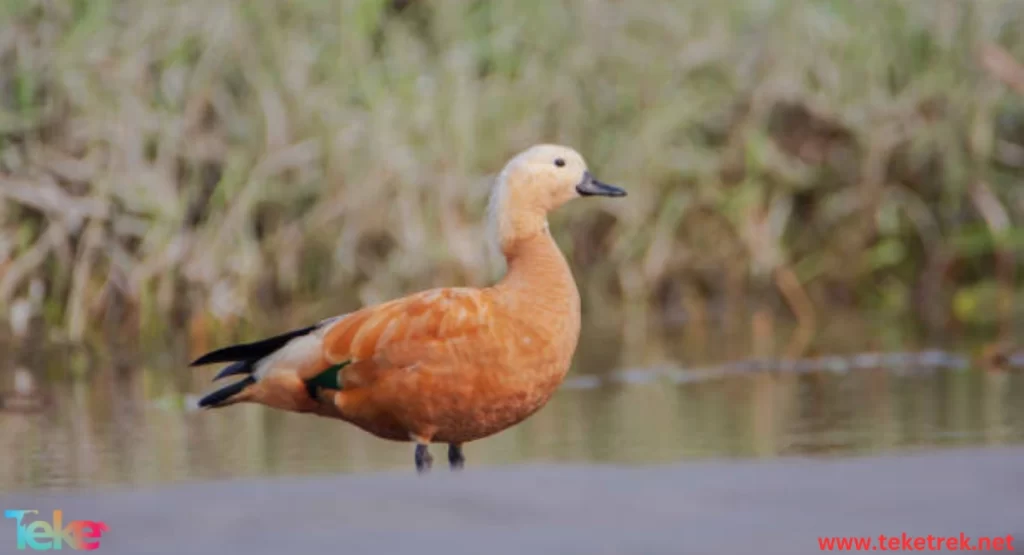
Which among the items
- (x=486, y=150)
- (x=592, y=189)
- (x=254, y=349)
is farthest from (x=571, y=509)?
(x=486, y=150)

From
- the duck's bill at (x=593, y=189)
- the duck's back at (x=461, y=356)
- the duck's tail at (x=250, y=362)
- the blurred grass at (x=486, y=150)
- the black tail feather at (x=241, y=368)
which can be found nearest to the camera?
the duck's back at (x=461, y=356)

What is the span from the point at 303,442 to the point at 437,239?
396cm

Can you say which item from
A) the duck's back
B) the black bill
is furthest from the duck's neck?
the black bill

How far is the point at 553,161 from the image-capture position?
6.37 metres

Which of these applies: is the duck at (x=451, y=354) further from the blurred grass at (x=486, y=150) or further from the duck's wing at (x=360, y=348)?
the blurred grass at (x=486, y=150)

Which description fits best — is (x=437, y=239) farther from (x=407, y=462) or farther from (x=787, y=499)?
(x=787, y=499)

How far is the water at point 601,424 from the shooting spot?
6148 millimetres

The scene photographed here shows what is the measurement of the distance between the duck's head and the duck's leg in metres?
0.64

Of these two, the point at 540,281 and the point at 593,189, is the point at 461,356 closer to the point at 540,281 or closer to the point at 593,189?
the point at 540,281

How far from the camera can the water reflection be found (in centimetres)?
617

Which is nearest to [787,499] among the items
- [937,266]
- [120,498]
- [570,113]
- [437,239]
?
[120,498]

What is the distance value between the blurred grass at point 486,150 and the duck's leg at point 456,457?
165 inches

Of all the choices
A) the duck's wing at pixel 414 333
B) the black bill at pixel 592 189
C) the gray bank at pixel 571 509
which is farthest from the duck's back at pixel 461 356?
the gray bank at pixel 571 509

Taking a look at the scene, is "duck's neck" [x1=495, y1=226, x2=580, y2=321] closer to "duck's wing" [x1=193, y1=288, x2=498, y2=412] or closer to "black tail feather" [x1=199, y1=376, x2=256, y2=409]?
"duck's wing" [x1=193, y1=288, x2=498, y2=412]
